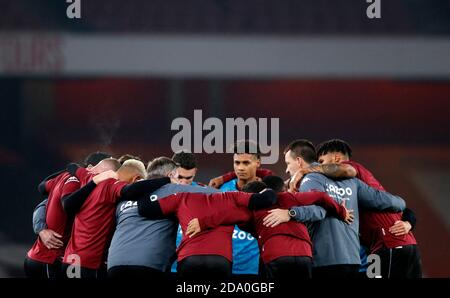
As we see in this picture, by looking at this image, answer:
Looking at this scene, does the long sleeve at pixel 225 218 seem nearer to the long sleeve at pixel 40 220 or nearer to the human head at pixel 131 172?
the human head at pixel 131 172

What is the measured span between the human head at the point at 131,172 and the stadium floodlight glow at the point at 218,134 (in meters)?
5.48

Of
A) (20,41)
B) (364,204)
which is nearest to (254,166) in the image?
(364,204)

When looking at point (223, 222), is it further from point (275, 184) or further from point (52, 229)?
point (52, 229)

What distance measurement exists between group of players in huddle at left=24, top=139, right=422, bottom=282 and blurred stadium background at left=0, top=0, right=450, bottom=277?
5.90m

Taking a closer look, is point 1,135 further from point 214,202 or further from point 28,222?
point 214,202

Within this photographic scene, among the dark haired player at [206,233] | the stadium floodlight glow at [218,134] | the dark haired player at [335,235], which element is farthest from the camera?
the stadium floodlight glow at [218,134]

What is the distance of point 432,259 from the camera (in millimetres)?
10891

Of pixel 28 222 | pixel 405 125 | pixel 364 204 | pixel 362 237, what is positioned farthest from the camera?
pixel 405 125

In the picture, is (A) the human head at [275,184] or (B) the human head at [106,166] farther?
(B) the human head at [106,166]

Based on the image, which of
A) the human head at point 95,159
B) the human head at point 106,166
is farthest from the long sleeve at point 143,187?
the human head at point 95,159

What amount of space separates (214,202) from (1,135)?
772 centimetres

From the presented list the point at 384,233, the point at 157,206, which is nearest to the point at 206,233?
the point at 157,206

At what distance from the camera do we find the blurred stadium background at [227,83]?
1092 cm

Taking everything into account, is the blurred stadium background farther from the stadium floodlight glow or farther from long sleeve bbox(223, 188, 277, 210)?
long sleeve bbox(223, 188, 277, 210)
